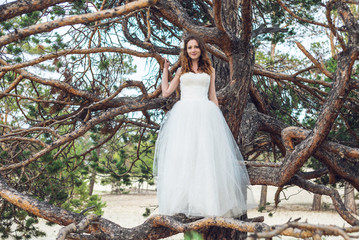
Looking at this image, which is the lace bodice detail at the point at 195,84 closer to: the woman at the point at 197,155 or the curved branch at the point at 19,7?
the woman at the point at 197,155

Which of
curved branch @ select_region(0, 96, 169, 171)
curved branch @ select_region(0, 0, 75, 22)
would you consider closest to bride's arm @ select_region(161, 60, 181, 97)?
curved branch @ select_region(0, 96, 169, 171)

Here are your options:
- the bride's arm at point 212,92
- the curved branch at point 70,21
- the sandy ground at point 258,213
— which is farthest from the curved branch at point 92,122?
A: the sandy ground at point 258,213

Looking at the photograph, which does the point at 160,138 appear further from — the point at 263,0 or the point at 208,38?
the point at 263,0

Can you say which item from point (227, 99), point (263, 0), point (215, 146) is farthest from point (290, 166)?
point (263, 0)

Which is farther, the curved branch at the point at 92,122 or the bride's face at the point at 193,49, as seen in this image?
the curved branch at the point at 92,122

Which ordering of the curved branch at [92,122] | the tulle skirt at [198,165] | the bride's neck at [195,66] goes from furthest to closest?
the curved branch at [92,122], the bride's neck at [195,66], the tulle skirt at [198,165]

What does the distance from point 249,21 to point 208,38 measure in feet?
1.39

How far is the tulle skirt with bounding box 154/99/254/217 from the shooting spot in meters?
3.35

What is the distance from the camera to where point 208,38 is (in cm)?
391

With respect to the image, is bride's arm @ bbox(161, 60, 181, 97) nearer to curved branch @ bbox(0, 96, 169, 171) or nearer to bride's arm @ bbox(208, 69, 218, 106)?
bride's arm @ bbox(208, 69, 218, 106)

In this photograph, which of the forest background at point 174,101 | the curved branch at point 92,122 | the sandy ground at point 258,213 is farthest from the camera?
the sandy ground at point 258,213

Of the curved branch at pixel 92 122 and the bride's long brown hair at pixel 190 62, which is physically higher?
the bride's long brown hair at pixel 190 62

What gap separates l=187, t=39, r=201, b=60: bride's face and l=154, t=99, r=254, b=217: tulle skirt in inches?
16.9

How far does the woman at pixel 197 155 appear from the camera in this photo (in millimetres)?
3375
